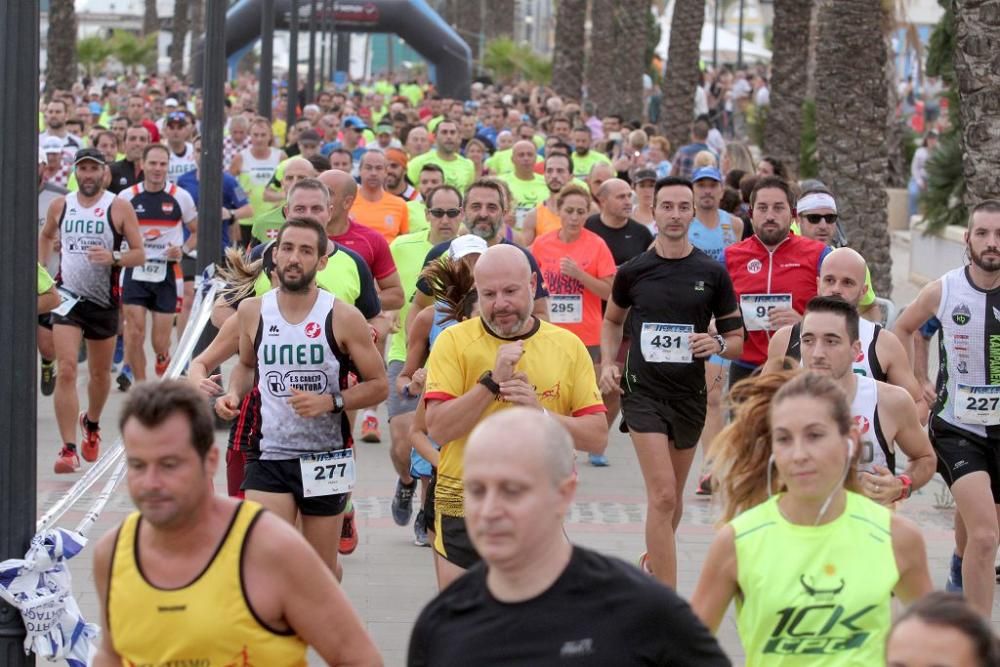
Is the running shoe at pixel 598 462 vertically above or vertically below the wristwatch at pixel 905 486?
below

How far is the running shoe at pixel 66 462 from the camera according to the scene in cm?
1110

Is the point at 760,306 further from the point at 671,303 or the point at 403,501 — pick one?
the point at 403,501

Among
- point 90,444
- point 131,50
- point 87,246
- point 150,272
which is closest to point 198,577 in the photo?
point 90,444

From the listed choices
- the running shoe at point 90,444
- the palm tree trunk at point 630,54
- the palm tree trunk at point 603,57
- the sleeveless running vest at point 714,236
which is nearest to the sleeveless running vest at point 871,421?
the sleeveless running vest at point 714,236

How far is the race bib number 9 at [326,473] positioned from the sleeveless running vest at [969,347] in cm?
258

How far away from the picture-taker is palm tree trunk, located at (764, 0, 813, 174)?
22.4 m

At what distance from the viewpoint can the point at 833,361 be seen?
605 cm

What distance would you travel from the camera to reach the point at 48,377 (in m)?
13.1

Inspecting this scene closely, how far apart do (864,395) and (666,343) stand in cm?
229

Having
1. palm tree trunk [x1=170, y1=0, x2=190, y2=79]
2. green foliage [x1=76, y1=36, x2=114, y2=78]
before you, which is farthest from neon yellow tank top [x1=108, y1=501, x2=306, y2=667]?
green foliage [x1=76, y1=36, x2=114, y2=78]

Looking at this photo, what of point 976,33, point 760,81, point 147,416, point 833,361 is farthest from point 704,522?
point 760,81

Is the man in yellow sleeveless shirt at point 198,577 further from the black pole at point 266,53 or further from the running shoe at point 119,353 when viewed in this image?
the black pole at point 266,53

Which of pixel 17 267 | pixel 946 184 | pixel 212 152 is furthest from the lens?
pixel 946 184

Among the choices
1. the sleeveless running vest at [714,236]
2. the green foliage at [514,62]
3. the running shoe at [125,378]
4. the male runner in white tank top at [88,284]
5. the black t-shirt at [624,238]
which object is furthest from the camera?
the green foliage at [514,62]
